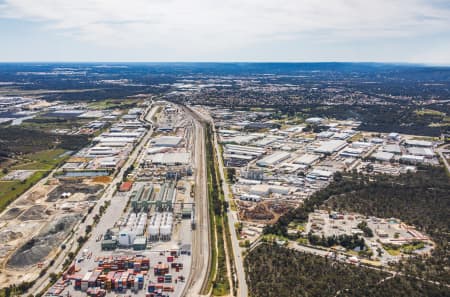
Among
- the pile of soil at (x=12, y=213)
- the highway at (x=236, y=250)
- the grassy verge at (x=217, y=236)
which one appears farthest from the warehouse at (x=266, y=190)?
the pile of soil at (x=12, y=213)

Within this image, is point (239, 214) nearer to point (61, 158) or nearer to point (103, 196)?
point (103, 196)

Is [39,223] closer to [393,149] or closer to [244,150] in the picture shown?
[244,150]

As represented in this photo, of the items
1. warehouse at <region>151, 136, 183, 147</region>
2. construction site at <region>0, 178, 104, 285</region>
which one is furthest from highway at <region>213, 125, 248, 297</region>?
warehouse at <region>151, 136, 183, 147</region>

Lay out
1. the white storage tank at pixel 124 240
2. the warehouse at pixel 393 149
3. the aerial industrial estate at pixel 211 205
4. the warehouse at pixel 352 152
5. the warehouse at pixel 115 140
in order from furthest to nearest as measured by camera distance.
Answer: the warehouse at pixel 115 140 < the warehouse at pixel 393 149 < the warehouse at pixel 352 152 < the white storage tank at pixel 124 240 < the aerial industrial estate at pixel 211 205

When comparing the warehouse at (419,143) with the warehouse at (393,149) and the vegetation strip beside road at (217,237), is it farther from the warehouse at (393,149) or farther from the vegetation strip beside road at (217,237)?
the vegetation strip beside road at (217,237)

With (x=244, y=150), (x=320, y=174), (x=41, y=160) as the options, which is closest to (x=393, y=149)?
(x=320, y=174)
